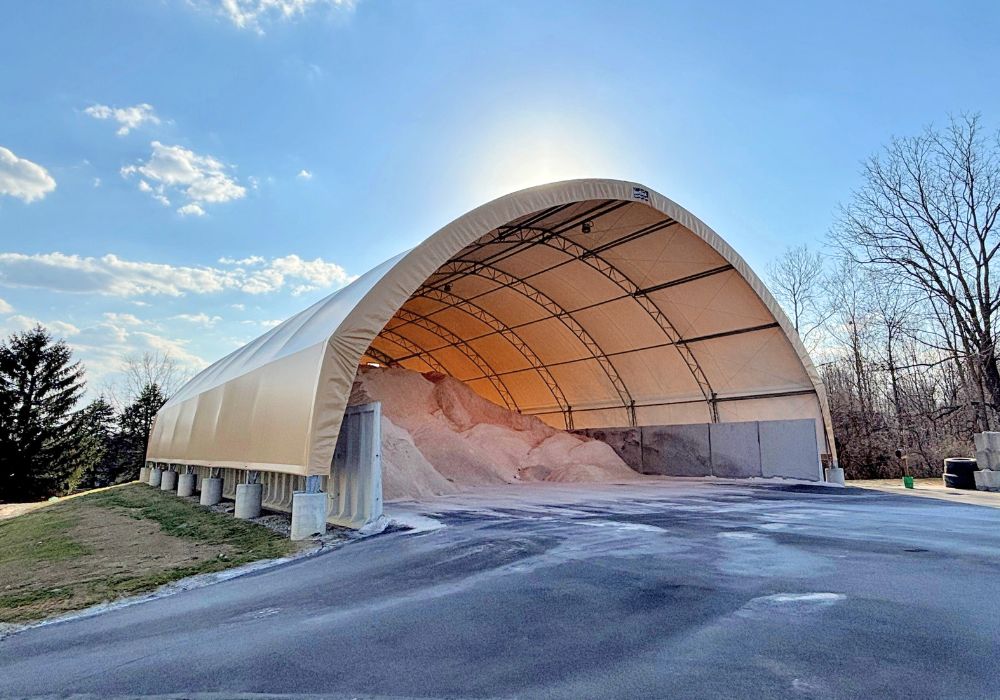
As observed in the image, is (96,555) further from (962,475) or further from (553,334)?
(962,475)

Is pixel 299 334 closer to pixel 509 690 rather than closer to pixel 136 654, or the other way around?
pixel 136 654

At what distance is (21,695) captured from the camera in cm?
383

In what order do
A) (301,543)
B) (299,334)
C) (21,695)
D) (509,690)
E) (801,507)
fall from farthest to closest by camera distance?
(299,334)
(801,507)
(301,543)
(21,695)
(509,690)

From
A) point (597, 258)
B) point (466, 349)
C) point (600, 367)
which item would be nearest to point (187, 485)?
point (466, 349)

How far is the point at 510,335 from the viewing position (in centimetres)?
2742

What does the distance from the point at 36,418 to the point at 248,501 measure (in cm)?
3080

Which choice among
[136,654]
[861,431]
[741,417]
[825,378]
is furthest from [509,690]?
[825,378]

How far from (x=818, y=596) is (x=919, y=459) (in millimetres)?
28299

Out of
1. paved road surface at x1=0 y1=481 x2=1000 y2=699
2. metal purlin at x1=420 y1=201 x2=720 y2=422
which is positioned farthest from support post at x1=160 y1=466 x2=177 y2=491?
paved road surface at x1=0 y1=481 x2=1000 y2=699

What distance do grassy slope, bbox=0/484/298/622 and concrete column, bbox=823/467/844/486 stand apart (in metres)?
17.0

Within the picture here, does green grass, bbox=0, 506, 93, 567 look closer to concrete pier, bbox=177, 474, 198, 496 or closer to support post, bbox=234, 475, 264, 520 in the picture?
support post, bbox=234, 475, 264, 520

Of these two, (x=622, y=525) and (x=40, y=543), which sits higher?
(x=622, y=525)

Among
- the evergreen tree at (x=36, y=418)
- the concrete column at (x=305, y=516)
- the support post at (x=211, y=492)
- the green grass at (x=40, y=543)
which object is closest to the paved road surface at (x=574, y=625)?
the concrete column at (x=305, y=516)

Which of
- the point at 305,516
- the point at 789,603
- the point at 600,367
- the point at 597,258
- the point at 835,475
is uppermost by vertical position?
the point at 597,258
